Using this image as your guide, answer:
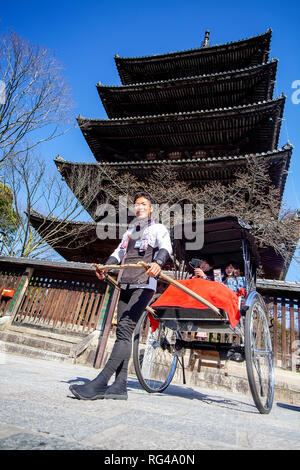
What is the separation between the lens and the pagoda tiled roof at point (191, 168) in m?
9.26

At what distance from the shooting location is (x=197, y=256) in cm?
381

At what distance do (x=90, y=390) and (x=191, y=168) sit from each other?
949 centimetres

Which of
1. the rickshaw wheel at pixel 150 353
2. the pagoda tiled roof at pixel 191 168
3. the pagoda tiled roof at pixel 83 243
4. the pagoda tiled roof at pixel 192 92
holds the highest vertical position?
the pagoda tiled roof at pixel 192 92

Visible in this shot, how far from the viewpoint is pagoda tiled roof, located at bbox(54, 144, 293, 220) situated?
9257 millimetres

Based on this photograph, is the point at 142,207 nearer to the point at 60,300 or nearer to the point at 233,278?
the point at 233,278

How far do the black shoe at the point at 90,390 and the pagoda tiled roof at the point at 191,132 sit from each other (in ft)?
37.1

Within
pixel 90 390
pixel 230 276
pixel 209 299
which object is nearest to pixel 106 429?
pixel 90 390

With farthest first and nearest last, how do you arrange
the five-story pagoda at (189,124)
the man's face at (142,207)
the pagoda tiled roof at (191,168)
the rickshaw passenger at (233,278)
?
1. the five-story pagoda at (189,124)
2. the pagoda tiled roof at (191,168)
3. the rickshaw passenger at (233,278)
4. the man's face at (142,207)

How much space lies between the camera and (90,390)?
1.72m

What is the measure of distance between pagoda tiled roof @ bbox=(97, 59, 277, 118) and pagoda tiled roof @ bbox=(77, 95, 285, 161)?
8.65 feet

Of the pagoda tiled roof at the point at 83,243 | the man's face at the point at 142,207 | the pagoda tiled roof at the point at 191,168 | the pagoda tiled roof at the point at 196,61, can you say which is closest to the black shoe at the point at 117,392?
the man's face at the point at 142,207

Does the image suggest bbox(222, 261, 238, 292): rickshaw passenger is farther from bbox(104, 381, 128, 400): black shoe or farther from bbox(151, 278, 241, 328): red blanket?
bbox(104, 381, 128, 400): black shoe

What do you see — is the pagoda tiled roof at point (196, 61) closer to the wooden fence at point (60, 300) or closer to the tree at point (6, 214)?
the tree at point (6, 214)
